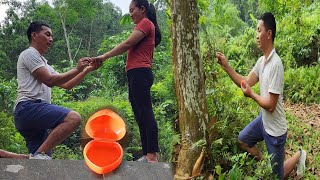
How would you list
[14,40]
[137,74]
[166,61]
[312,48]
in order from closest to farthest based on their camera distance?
1. [137,74]
2. [312,48]
3. [166,61]
4. [14,40]

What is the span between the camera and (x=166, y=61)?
962cm

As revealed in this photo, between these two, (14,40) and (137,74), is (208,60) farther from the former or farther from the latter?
(14,40)

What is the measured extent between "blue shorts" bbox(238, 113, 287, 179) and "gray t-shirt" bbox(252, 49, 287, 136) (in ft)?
0.19

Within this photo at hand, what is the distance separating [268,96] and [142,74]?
3.39 ft

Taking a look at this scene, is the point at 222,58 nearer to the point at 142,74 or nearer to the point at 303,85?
the point at 142,74

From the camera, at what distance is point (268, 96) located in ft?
9.05

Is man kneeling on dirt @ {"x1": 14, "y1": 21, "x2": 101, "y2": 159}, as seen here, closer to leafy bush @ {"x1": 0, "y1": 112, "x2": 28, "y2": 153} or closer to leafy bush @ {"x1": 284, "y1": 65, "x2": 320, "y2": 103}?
leafy bush @ {"x1": 0, "y1": 112, "x2": 28, "y2": 153}

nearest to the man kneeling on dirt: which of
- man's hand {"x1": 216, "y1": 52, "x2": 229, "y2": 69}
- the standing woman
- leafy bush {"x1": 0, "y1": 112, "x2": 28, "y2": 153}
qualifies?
the standing woman

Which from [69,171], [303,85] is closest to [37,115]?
[69,171]

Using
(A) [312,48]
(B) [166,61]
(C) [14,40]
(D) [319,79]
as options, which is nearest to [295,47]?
(A) [312,48]

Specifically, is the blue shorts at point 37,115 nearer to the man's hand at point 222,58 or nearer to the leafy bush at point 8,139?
the man's hand at point 222,58

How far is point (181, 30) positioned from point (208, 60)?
0.65 meters

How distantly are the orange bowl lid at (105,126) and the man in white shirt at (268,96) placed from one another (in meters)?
1.03

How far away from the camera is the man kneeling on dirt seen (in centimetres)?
287
